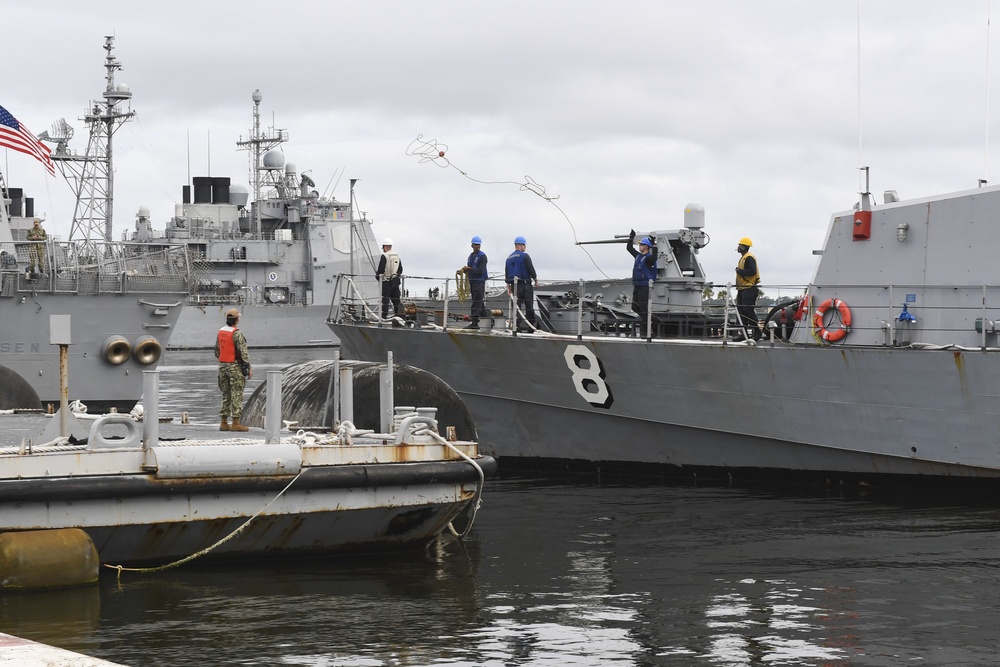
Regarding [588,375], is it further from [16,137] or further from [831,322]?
[16,137]

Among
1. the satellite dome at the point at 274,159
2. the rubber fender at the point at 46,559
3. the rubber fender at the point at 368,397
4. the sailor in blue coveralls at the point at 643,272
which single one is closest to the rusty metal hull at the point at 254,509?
the rubber fender at the point at 46,559

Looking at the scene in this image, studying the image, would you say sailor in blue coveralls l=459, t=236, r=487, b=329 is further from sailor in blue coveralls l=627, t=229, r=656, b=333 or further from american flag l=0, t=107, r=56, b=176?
american flag l=0, t=107, r=56, b=176

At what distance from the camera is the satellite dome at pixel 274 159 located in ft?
224

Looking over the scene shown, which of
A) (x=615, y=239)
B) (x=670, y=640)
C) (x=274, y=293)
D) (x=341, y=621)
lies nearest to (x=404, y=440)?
(x=341, y=621)

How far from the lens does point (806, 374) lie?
13555 millimetres

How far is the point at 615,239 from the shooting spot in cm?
1797

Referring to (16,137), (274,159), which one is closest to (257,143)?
(274,159)

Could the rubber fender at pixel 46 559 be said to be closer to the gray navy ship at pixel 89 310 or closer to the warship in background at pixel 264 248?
the gray navy ship at pixel 89 310

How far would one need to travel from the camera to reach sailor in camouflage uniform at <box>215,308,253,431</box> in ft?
35.7

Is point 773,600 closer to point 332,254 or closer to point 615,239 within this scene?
point 615,239

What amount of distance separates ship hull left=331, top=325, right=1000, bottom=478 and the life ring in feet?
1.76

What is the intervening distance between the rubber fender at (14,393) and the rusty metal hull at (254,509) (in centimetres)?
694

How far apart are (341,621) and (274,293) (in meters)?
57.7

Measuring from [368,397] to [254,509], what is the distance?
2892mm
